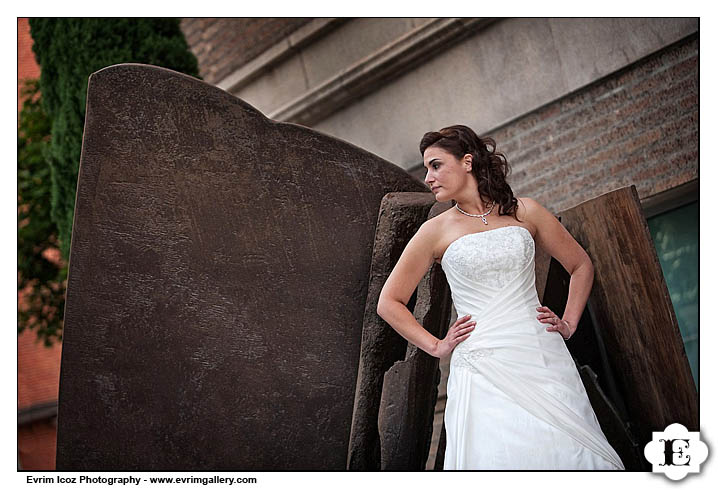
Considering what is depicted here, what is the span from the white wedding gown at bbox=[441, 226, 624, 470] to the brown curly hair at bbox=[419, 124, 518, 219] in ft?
0.47

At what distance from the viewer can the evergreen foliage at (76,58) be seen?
586cm

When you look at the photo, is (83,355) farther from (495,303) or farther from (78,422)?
(495,303)

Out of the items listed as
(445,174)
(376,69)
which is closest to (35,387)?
(376,69)

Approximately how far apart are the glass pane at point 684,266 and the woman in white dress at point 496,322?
193 centimetres

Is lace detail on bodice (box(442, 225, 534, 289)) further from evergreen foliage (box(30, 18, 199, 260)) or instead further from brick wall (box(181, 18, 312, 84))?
brick wall (box(181, 18, 312, 84))

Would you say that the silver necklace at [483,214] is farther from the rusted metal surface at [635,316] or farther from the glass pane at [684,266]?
the glass pane at [684,266]

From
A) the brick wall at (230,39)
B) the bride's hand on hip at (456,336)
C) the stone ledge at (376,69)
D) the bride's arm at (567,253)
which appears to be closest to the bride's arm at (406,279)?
the bride's hand on hip at (456,336)

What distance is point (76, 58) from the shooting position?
19.4ft

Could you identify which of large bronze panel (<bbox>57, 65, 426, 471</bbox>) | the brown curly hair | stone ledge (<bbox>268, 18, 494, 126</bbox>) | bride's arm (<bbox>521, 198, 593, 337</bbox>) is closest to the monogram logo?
bride's arm (<bbox>521, 198, 593, 337</bbox>)

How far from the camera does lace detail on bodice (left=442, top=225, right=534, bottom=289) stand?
3035 mm

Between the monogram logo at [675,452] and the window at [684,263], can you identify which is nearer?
the monogram logo at [675,452]

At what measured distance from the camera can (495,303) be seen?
3035 millimetres
